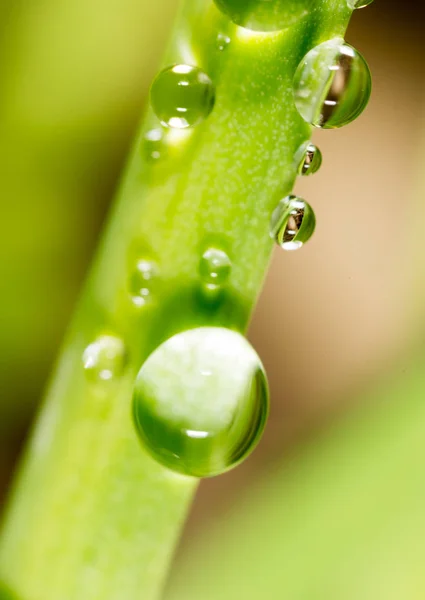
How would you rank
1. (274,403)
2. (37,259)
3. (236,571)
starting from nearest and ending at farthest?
(236,571) < (37,259) < (274,403)

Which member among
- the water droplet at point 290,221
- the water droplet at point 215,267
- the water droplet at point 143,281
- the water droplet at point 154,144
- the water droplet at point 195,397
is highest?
the water droplet at point 154,144

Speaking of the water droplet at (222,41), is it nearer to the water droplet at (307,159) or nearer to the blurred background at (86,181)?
the water droplet at (307,159)

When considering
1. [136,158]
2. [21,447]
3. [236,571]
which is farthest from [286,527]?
[136,158]

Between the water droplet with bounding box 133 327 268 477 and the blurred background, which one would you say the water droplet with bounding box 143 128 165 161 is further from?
the blurred background

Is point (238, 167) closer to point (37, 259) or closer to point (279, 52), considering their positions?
point (279, 52)

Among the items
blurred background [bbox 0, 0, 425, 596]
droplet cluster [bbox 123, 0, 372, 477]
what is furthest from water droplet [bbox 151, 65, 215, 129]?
blurred background [bbox 0, 0, 425, 596]

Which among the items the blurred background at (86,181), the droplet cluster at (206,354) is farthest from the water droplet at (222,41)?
the blurred background at (86,181)

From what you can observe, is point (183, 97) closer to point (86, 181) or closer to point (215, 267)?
point (215, 267)
